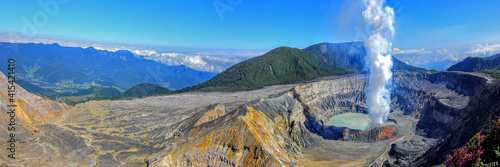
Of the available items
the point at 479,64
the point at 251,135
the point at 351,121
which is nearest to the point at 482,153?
the point at 251,135

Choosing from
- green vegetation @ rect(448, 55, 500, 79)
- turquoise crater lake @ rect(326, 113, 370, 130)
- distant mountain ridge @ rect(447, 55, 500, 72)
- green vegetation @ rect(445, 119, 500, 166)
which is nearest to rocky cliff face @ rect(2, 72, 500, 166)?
turquoise crater lake @ rect(326, 113, 370, 130)

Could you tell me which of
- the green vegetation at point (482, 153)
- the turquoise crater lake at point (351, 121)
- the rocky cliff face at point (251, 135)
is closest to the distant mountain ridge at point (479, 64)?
the rocky cliff face at point (251, 135)

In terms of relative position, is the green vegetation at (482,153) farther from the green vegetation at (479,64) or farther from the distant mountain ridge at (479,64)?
the distant mountain ridge at (479,64)

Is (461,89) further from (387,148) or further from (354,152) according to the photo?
(354,152)

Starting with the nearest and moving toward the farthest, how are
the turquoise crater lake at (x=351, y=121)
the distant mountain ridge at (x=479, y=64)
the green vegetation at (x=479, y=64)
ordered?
the turquoise crater lake at (x=351, y=121) < the green vegetation at (x=479, y=64) < the distant mountain ridge at (x=479, y=64)

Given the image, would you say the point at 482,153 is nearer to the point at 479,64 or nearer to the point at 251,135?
the point at 251,135
